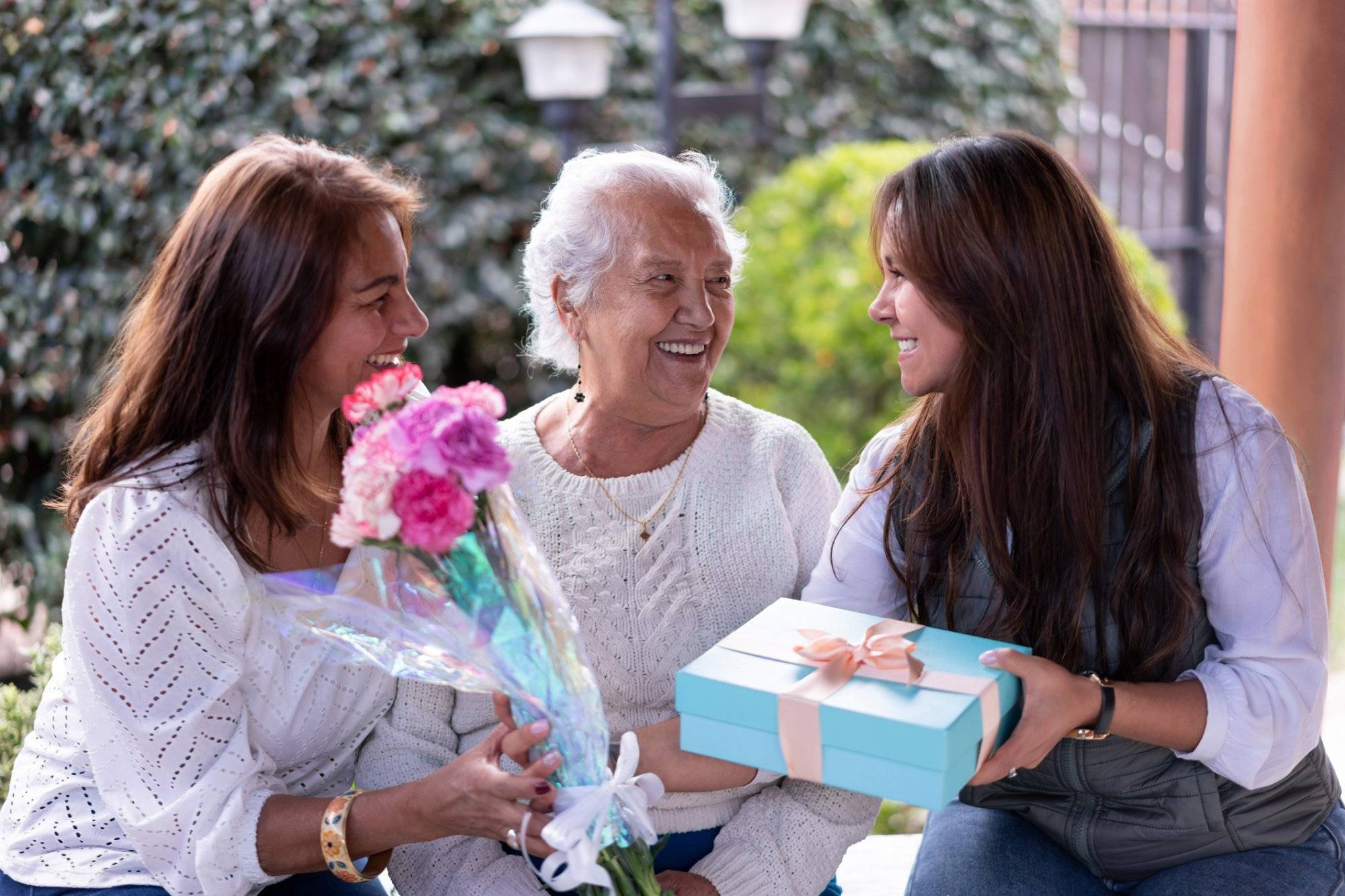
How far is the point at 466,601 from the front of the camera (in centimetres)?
180

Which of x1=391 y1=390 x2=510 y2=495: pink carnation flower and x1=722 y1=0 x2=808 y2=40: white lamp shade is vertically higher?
x1=722 y1=0 x2=808 y2=40: white lamp shade

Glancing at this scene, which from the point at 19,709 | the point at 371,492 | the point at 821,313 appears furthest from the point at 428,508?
the point at 821,313

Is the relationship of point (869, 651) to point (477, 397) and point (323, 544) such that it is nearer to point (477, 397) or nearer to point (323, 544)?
point (477, 397)

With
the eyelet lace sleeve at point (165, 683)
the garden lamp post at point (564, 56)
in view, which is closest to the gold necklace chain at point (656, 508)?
the eyelet lace sleeve at point (165, 683)

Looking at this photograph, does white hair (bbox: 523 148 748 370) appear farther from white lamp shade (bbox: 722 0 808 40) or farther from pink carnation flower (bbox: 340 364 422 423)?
white lamp shade (bbox: 722 0 808 40)

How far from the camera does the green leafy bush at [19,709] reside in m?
2.69

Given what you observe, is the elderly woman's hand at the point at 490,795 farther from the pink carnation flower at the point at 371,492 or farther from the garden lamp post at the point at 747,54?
the garden lamp post at the point at 747,54

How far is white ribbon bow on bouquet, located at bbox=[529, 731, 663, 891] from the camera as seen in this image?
1809 mm

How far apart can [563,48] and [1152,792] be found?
3.77 metres

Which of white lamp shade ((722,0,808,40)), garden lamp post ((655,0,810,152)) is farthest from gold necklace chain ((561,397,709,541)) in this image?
white lamp shade ((722,0,808,40))

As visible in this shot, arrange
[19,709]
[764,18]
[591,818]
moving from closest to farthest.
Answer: [591,818]
[19,709]
[764,18]

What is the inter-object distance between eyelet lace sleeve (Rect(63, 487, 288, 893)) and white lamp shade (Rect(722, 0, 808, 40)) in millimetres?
4174

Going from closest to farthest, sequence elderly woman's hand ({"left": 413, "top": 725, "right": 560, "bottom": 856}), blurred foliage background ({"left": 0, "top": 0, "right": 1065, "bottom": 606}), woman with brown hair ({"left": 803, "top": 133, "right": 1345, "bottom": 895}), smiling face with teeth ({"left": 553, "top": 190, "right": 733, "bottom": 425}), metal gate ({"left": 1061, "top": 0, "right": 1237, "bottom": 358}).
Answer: elderly woman's hand ({"left": 413, "top": 725, "right": 560, "bottom": 856})
woman with brown hair ({"left": 803, "top": 133, "right": 1345, "bottom": 895})
smiling face with teeth ({"left": 553, "top": 190, "right": 733, "bottom": 425})
blurred foliage background ({"left": 0, "top": 0, "right": 1065, "bottom": 606})
metal gate ({"left": 1061, "top": 0, "right": 1237, "bottom": 358})

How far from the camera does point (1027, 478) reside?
2078 mm
